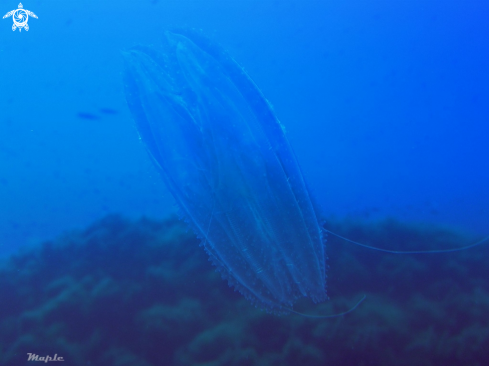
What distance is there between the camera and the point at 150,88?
90.7 inches

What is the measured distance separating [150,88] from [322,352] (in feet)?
9.03

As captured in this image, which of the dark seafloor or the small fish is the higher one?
the small fish

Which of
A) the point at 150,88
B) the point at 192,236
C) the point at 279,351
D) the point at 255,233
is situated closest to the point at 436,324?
the point at 279,351
